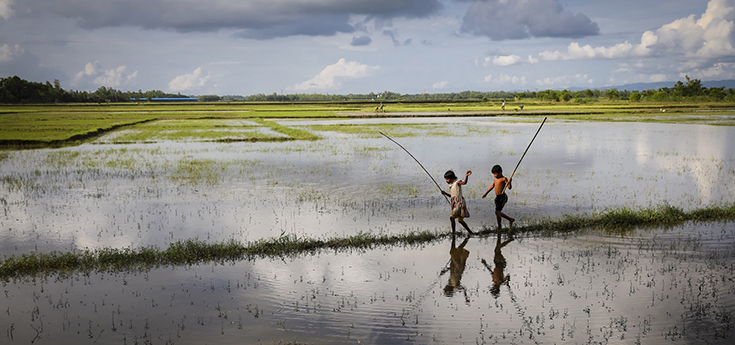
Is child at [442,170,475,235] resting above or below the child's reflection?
above

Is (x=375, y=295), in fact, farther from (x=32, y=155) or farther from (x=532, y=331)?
(x=32, y=155)

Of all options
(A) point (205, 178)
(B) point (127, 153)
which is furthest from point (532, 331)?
(B) point (127, 153)

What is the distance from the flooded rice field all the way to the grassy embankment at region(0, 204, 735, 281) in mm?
324

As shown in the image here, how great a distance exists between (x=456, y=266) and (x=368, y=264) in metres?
1.34

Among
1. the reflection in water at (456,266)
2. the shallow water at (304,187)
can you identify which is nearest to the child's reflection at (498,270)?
the reflection in water at (456,266)

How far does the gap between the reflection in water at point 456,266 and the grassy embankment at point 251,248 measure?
60 centimetres

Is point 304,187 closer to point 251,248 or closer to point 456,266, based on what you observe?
point 251,248

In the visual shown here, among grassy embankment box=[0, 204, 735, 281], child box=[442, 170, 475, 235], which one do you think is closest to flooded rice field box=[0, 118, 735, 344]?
grassy embankment box=[0, 204, 735, 281]

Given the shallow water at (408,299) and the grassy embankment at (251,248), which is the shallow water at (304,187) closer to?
the grassy embankment at (251,248)

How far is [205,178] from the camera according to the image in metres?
16.1

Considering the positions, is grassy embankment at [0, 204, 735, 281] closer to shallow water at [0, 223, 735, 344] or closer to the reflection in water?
shallow water at [0, 223, 735, 344]

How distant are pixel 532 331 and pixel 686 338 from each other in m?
1.57

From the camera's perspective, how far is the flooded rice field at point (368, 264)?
5773 millimetres

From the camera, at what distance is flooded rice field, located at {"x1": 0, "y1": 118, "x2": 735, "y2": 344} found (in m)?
5.77
